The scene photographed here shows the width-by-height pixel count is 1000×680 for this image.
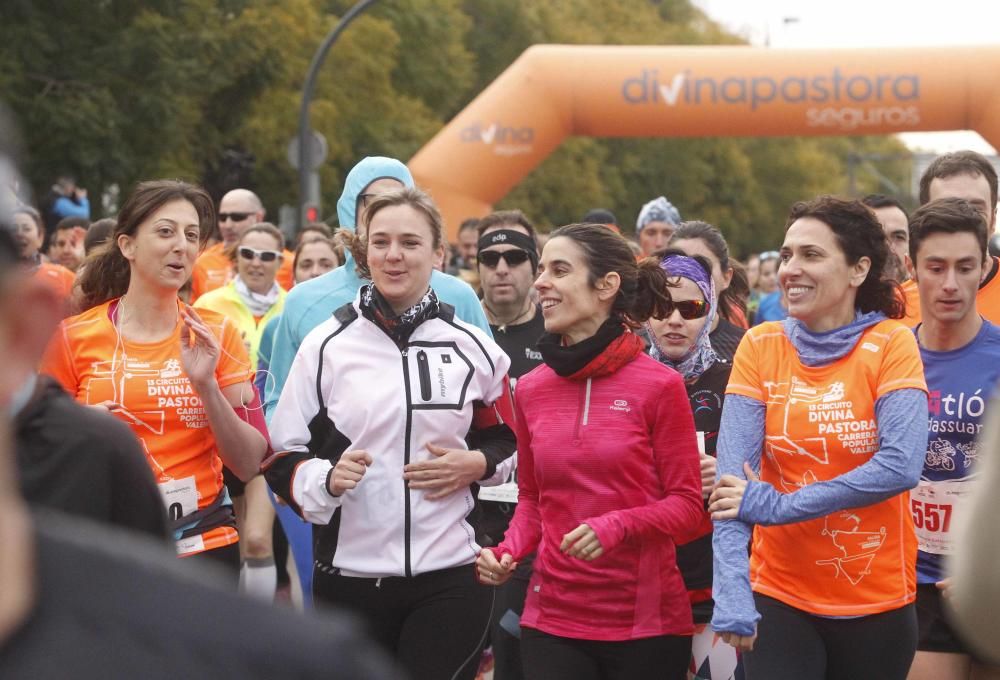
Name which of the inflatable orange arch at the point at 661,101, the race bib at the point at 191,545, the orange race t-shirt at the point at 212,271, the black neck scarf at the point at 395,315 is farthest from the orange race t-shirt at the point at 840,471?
the inflatable orange arch at the point at 661,101

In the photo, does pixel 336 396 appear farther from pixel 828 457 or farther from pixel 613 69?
pixel 613 69

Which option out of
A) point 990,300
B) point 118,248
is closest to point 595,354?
point 990,300

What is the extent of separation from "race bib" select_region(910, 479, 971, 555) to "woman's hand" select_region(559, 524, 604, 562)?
4.10ft

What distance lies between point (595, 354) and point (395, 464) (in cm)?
70

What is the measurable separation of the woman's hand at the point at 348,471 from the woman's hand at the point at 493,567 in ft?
1.42

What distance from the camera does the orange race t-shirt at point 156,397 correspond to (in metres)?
4.84

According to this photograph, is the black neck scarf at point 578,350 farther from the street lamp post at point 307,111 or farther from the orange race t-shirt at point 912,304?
the street lamp post at point 307,111

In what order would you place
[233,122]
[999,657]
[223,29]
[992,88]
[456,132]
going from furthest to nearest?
[233,122] < [223,29] < [456,132] < [992,88] < [999,657]

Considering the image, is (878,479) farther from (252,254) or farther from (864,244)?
(252,254)

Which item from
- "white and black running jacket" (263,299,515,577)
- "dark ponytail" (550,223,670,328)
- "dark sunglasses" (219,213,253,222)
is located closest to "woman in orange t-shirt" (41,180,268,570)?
"white and black running jacket" (263,299,515,577)

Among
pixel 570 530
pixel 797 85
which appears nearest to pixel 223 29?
pixel 797 85

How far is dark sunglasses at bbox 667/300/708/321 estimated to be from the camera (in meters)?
5.68

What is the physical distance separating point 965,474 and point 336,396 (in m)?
2.02

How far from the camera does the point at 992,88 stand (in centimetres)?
1908
